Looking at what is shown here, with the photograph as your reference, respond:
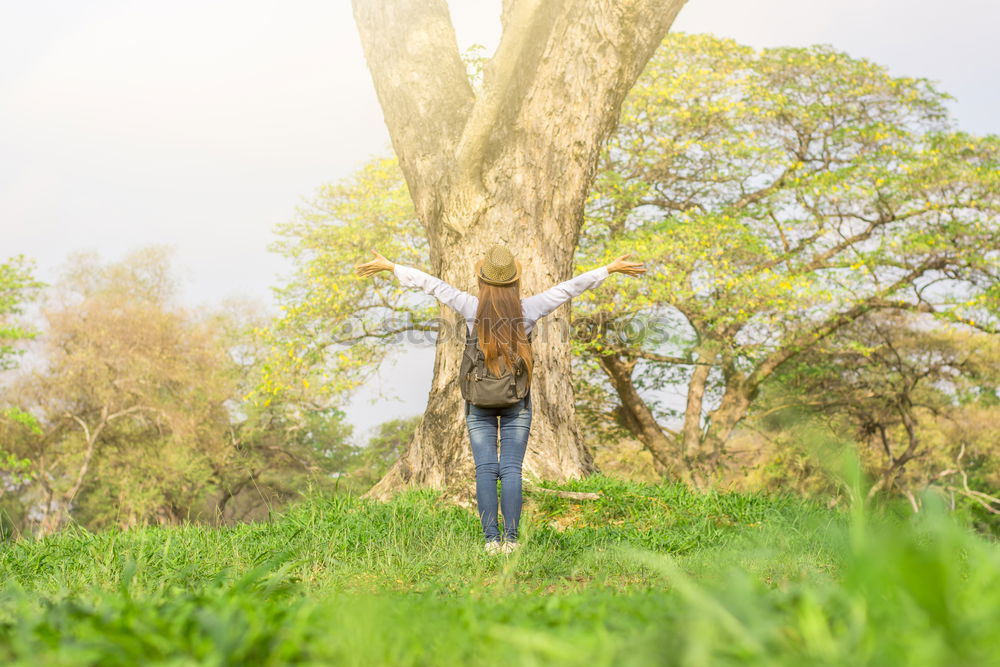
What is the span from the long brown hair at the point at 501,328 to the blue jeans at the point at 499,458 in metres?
0.30

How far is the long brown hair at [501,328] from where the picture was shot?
5.20 meters

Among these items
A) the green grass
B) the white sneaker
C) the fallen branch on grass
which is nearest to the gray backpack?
the white sneaker

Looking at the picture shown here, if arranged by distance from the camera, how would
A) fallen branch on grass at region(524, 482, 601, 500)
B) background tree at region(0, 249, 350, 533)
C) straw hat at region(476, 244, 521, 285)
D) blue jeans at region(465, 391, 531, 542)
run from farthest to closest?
background tree at region(0, 249, 350, 533) → fallen branch on grass at region(524, 482, 601, 500) → straw hat at region(476, 244, 521, 285) → blue jeans at region(465, 391, 531, 542)

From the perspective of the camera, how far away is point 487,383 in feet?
17.1

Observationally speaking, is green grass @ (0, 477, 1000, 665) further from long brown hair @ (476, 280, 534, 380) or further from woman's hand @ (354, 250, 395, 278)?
woman's hand @ (354, 250, 395, 278)

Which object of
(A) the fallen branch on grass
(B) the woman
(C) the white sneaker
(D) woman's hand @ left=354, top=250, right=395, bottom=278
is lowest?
(C) the white sneaker

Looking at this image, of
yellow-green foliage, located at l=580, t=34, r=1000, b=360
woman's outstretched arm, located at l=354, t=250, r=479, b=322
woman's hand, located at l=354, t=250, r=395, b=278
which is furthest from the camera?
yellow-green foliage, located at l=580, t=34, r=1000, b=360

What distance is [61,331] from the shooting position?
2253 cm

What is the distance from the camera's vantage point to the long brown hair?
520 cm

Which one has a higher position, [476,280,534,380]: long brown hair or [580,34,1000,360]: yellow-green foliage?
[580,34,1000,360]: yellow-green foliage

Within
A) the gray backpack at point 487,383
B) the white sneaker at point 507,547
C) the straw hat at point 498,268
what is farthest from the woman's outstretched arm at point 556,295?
the white sneaker at point 507,547

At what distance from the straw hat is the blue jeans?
79 cm

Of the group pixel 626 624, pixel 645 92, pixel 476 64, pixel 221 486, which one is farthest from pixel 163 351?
pixel 626 624

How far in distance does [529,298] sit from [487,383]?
2.33 ft
